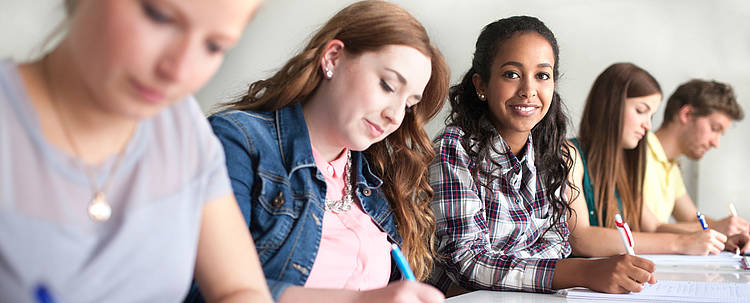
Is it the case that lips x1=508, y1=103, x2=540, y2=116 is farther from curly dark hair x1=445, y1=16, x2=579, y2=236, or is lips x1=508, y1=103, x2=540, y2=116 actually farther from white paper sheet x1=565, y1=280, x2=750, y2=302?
white paper sheet x1=565, y1=280, x2=750, y2=302

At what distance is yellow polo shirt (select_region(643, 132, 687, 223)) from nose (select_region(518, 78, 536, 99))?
1.26 meters

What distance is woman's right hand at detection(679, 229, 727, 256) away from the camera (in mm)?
2207

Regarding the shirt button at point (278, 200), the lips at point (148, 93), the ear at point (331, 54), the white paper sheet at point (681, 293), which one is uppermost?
the lips at point (148, 93)

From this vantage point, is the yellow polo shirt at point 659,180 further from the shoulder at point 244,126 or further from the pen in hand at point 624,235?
the shoulder at point 244,126

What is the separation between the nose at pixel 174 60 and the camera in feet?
1.94

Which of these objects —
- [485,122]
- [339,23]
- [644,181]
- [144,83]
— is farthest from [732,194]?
[144,83]

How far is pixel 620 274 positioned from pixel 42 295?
113 centimetres

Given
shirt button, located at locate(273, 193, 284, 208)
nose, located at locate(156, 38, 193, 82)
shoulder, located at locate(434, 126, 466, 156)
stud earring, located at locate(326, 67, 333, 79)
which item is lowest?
shirt button, located at locate(273, 193, 284, 208)

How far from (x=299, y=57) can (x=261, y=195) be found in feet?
0.96

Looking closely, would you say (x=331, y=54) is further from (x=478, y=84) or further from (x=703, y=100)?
(x=703, y=100)

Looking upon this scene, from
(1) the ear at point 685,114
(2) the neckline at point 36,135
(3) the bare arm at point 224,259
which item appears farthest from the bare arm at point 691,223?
(2) the neckline at point 36,135

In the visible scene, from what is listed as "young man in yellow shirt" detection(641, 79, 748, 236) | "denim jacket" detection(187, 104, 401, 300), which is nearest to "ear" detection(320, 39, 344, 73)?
"denim jacket" detection(187, 104, 401, 300)

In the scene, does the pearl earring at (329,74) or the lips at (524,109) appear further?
the lips at (524,109)

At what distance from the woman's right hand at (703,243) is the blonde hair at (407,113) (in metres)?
1.19
